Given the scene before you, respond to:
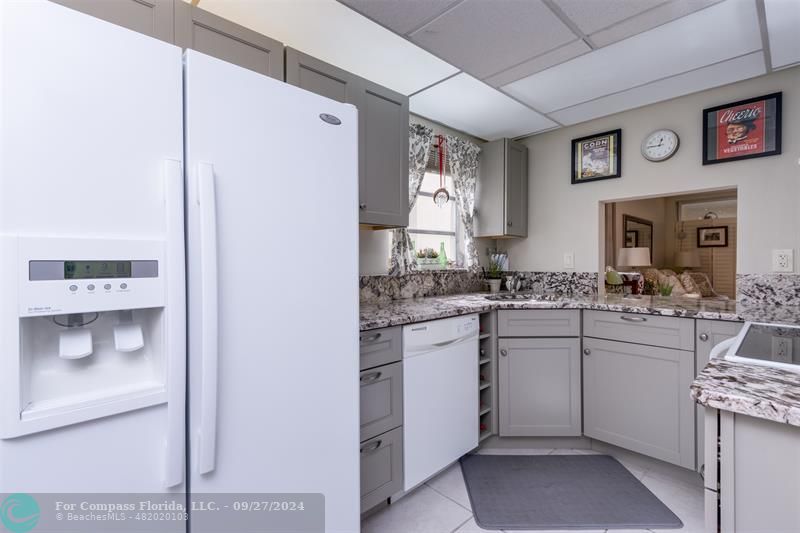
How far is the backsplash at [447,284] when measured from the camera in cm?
249

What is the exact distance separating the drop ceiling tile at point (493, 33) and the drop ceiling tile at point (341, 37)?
4.3 inches

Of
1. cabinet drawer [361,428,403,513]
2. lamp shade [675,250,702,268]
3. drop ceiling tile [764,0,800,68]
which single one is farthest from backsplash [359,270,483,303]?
lamp shade [675,250,702,268]

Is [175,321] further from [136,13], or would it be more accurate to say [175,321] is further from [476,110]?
[476,110]

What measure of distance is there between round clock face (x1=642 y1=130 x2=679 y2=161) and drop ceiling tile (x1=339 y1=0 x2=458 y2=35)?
1821 millimetres

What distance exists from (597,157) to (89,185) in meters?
3.04

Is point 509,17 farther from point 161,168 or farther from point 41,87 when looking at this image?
point 41,87

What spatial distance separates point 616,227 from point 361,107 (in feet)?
15.0

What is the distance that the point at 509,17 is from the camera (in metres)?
1.67

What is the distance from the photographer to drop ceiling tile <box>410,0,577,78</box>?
1.63m

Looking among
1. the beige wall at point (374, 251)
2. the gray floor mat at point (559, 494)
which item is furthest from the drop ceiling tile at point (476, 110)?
the gray floor mat at point (559, 494)

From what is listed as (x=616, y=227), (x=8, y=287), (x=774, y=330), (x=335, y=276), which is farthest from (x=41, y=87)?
(x=616, y=227)

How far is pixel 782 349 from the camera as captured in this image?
1.09 metres

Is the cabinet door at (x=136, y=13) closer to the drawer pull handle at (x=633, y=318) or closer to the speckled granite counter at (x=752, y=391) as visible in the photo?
the speckled granite counter at (x=752, y=391)

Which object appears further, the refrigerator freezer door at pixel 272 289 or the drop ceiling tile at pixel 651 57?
the drop ceiling tile at pixel 651 57
